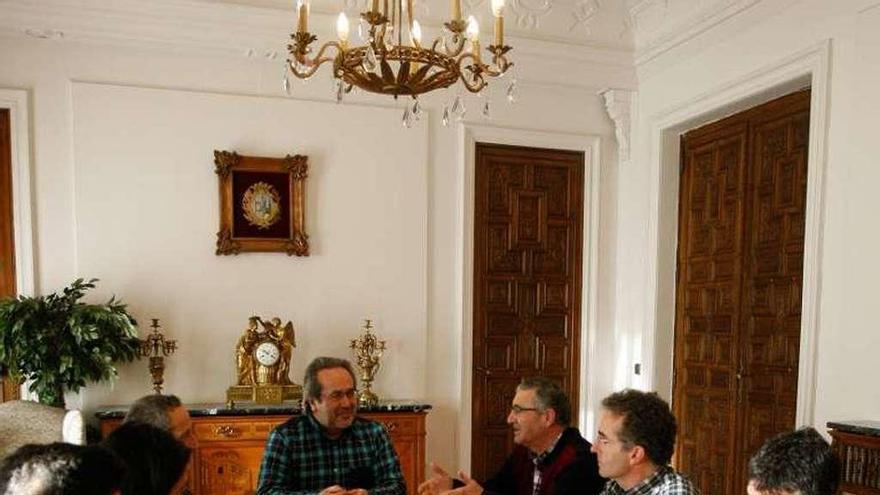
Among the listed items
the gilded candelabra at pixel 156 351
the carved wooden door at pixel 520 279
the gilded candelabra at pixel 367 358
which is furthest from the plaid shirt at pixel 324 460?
the carved wooden door at pixel 520 279

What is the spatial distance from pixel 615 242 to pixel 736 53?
5.37 feet

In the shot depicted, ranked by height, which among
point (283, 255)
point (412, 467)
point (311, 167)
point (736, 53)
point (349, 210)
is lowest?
point (412, 467)

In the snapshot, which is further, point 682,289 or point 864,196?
point 682,289

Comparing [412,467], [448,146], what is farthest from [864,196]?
[412,467]

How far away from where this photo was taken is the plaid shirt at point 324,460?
258 centimetres

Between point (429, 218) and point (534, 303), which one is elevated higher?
point (429, 218)

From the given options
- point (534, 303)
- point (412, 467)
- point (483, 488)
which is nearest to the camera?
point (483, 488)

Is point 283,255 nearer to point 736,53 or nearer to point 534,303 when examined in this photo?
point 534,303

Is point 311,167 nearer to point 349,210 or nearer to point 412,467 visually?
point 349,210

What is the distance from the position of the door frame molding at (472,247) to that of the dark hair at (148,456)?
3.10m

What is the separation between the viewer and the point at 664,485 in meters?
1.96

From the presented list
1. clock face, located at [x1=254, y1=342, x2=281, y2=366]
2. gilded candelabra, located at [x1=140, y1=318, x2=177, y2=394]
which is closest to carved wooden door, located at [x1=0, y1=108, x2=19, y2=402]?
gilded candelabra, located at [x1=140, y1=318, x2=177, y2=394]

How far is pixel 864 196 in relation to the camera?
10.7ft

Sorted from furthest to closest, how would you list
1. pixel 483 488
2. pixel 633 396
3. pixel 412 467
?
pixel 412 467, pixel 483 488, pixel 633 396
